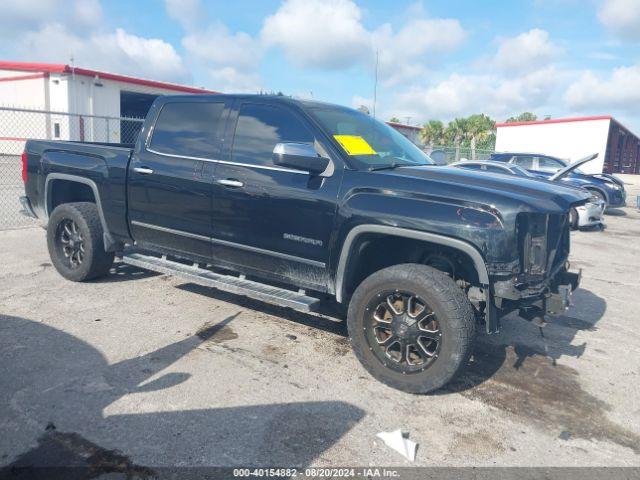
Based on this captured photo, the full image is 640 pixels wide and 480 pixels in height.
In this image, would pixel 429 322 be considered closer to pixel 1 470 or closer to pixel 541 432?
pixel 541 432

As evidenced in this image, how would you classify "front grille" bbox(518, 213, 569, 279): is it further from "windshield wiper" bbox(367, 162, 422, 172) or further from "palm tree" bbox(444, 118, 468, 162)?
"palm tree" bbox(444, 118, 468, 162)

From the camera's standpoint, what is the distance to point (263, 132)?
14.4 ft

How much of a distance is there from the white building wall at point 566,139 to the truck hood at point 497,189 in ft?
107

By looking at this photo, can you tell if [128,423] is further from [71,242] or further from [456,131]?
[456,131]

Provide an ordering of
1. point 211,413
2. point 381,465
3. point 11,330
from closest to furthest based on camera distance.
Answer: point 381,465 → point 211,413 → point 11,330

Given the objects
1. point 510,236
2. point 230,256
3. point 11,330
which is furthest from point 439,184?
point 11,330

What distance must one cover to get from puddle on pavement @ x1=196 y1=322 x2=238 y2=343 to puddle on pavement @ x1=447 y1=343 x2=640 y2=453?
1.85 m

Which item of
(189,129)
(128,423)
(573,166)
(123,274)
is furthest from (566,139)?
(128,423)

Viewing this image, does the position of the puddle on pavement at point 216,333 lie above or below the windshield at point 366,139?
below

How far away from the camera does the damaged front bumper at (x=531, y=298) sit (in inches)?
132

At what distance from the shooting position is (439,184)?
3.59m

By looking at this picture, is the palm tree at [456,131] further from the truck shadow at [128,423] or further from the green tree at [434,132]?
the truck shadow at [128,423]

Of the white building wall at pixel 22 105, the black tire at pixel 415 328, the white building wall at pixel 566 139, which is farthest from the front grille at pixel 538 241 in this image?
the white building wall at pixel 566 139

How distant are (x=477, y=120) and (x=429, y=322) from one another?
142 ft
